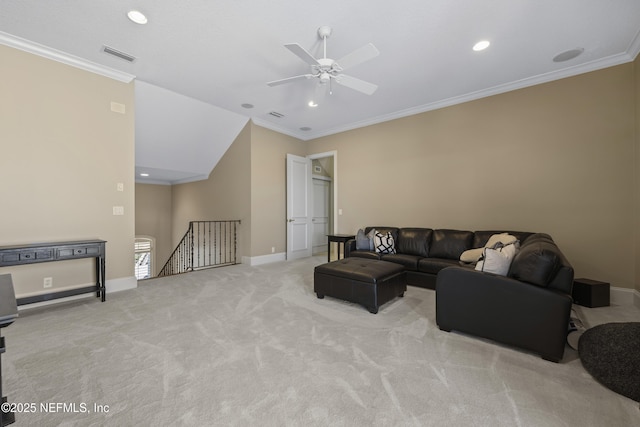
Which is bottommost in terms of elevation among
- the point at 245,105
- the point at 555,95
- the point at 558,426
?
the point at 558,426

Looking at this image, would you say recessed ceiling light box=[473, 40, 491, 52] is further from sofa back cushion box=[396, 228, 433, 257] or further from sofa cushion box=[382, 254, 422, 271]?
sofa cushion box=[382, 254, 422, 271]

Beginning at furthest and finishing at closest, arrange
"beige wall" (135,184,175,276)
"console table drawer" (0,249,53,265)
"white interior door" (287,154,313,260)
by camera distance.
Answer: "beige wall" (135,184,175,276), "white interior door" (287,154,313,260), "console table drawer" (0,249,53,265)

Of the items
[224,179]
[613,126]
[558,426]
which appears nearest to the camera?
[558,426]

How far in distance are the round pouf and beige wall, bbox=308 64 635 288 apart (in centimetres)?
218

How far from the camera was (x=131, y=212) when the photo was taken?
401 centimetres

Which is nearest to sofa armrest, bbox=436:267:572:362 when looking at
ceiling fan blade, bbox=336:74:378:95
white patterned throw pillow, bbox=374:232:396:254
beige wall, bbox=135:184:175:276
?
white patterned throw pillow, bbox=374:232:396:254

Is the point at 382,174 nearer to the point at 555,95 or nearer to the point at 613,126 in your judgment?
the point at 555,95

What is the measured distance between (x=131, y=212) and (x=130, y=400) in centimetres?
317

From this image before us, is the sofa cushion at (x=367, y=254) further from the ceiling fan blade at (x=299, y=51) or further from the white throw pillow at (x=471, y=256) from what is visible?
the ceiling fan blade at (x=299, y=51)

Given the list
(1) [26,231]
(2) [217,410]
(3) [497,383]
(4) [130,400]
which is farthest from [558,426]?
(1) [26,231]

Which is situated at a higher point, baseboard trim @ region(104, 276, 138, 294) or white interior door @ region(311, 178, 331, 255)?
white interior door @ region(311, 178, 331, 255)

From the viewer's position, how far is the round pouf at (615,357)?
5.57 feet

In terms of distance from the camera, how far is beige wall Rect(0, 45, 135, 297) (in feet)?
10.3

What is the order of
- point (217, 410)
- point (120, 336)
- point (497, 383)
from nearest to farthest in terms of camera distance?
point (217, 410) → point (497, 383) → point (120, 336)
